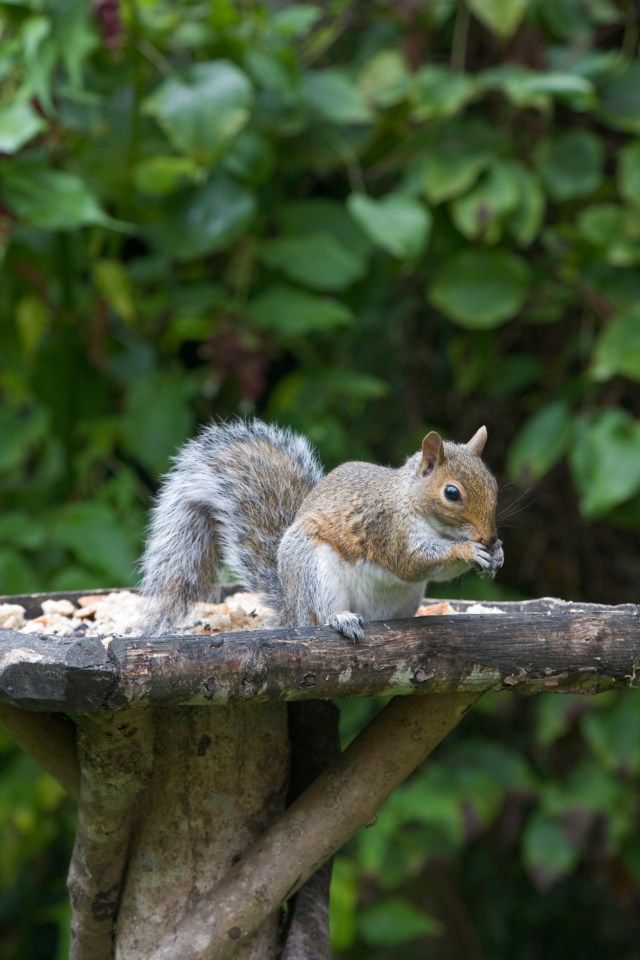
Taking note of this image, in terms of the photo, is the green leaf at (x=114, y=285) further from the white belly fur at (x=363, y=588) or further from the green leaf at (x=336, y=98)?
the white belly fur at (x=363, y=588)

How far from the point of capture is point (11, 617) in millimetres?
1318

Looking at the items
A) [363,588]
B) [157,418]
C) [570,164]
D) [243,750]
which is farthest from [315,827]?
[570,164]

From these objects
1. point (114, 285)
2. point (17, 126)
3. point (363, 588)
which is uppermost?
point (17, 126)

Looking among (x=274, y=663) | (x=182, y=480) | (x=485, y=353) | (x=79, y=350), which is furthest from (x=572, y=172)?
(x=274, y=663)

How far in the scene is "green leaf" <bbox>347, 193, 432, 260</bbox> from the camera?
6.40 ft

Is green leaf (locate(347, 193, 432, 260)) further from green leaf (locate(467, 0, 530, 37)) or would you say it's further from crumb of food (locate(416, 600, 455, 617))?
crumb of food (locate(416, 600, 455, 617))

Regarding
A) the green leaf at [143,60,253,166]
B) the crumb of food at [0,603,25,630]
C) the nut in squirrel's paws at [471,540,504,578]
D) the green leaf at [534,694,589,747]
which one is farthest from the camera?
the green leaf at [534,694,589,747]

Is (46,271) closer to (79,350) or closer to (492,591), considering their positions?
(79,350)

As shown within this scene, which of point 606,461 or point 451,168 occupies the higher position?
point 451,168

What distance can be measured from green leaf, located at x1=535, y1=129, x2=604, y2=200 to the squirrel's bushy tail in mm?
1001

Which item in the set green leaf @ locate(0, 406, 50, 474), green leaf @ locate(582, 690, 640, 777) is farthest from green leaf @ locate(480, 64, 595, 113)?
green leaf @ locate(582, 690, 640, 777)

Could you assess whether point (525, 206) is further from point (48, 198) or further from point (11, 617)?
point (11, 617)

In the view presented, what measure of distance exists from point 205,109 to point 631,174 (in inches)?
29.2

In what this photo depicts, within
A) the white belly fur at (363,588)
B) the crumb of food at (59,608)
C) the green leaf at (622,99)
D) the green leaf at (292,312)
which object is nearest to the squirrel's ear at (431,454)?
the white belly fur at (363,588)
